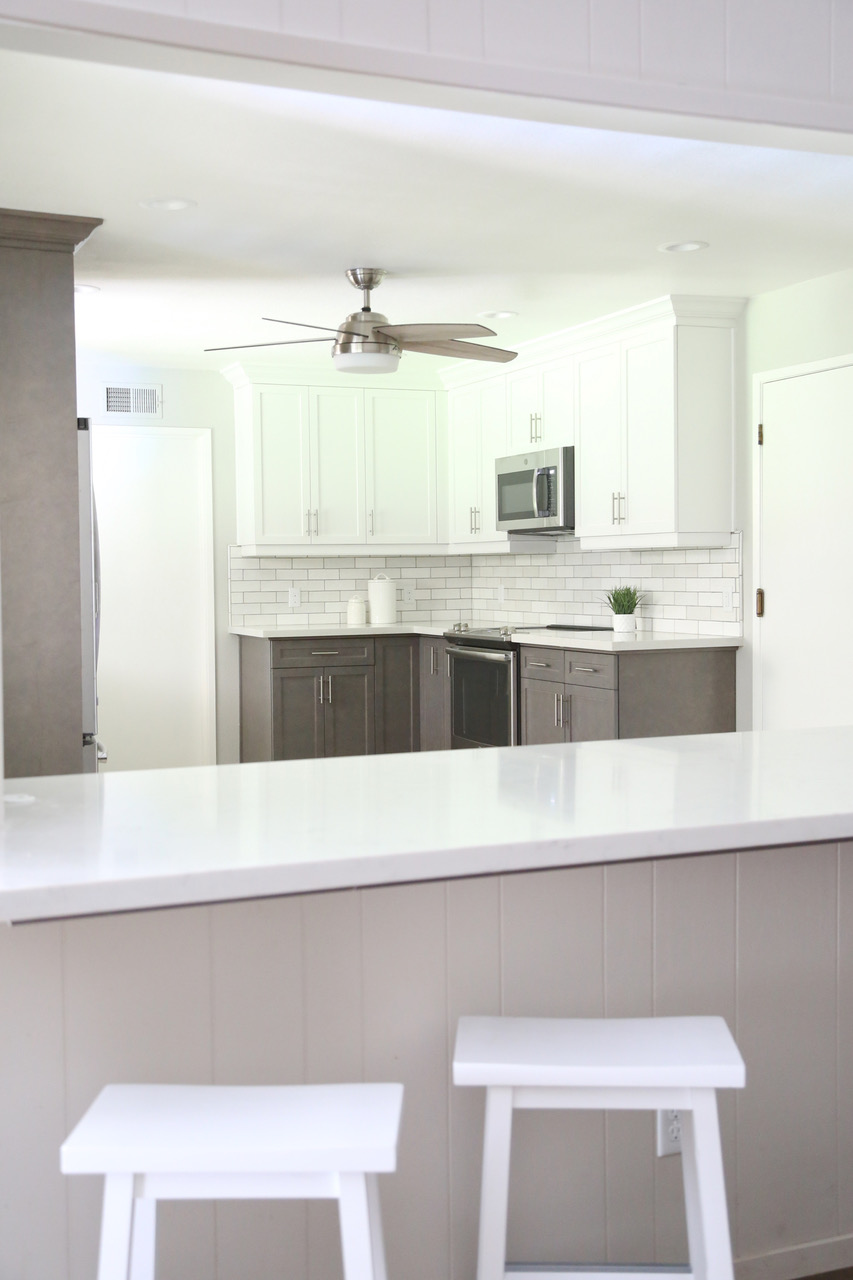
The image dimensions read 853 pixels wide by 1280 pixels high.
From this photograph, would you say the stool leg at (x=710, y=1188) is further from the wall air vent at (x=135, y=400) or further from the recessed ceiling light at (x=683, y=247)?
the wall air vent at (x=135, y=400)

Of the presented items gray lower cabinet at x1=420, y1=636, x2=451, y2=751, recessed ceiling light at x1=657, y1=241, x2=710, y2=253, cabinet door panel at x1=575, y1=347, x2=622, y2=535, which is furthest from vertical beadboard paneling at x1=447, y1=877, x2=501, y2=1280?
gray lower cabinet at x1=420, y1=636, x2=451, y2=751

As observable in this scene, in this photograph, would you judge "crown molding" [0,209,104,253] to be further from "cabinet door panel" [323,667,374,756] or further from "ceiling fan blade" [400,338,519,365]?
"cabinet door panel" [323,667,374,756]

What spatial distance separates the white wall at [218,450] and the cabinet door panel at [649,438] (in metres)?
2.34

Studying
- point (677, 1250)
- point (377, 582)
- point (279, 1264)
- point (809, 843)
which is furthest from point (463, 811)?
point (377, 582)

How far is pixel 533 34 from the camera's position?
1.94 metres

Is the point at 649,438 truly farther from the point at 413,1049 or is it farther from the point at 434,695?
the point at 413,1049

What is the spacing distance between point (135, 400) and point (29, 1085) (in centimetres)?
509

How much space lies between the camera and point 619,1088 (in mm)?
1537

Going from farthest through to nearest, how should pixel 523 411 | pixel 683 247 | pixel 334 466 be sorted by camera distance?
pixel 334 466 < pixel 523 411 < pixel 683 247

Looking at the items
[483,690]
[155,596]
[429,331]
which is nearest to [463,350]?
[429,331]

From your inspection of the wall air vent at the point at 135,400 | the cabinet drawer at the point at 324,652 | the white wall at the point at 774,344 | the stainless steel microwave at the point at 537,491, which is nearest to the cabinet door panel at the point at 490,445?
the stainless steel microwave at the point at 537,491

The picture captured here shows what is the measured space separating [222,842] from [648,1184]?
1.08 meters

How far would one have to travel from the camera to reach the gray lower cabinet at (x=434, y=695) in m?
6.20

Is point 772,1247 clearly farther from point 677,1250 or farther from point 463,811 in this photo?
point 463,811
